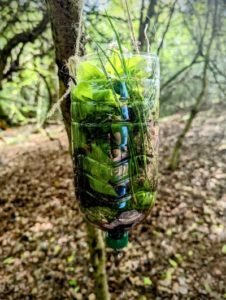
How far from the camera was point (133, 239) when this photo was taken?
3.83 metres

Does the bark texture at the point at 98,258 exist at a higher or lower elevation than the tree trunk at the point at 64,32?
lower

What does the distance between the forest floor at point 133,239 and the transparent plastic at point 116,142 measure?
2443mm

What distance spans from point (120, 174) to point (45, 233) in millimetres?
3360

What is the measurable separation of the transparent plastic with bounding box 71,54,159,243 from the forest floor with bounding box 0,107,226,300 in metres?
2.44

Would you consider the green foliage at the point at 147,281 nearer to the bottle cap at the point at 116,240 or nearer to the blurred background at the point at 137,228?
the blurred background at the point at 137,228

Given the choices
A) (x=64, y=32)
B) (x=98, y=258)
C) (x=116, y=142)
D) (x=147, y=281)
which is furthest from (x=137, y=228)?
(x=116, y=142)

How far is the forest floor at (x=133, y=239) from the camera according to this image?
11.0ft

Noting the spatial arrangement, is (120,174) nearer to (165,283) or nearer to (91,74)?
(91,74)

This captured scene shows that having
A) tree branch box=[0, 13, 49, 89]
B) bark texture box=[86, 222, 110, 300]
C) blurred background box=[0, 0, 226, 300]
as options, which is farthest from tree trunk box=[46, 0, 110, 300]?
tree branch box=[0, 13, 49, 89]

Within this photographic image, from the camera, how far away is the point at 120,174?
3.44 feet

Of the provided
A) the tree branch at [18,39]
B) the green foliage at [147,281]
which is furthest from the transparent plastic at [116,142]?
the tree branch at [18,39]

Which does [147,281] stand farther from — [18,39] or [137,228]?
[18,39]

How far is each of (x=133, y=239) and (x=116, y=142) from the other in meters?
3.00

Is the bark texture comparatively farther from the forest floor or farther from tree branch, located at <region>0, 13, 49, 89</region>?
tree branch, located at <region>0, 13, 49, 89</region>
